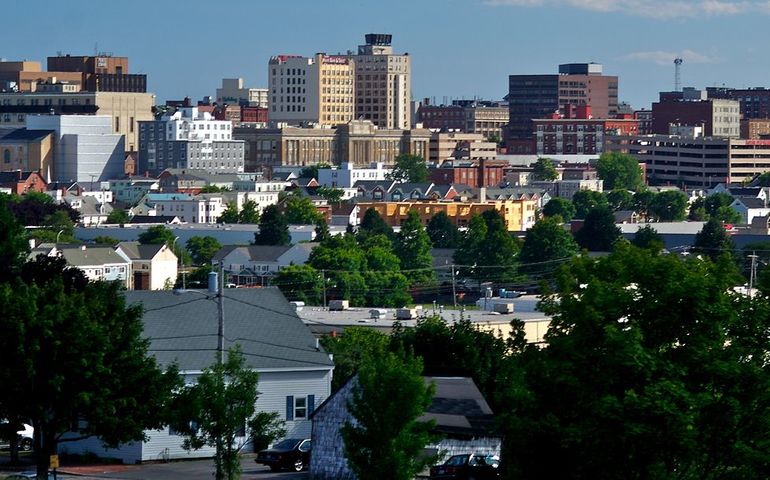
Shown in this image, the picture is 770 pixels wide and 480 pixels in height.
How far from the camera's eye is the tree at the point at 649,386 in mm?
38812

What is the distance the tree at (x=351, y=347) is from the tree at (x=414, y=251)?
222 ft

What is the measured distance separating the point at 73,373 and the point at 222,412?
3.64m

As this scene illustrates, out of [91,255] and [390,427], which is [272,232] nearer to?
[91,255]

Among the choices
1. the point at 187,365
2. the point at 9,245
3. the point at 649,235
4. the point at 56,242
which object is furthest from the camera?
the point at 649,235

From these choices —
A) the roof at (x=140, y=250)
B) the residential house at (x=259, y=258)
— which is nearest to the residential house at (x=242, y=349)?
the roof at (x=140, y=250)

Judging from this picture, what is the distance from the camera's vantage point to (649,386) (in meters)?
38.9

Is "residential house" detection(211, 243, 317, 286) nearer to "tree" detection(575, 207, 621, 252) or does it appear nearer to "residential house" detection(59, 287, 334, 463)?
"tree" detection(575, 207, 621, 252)

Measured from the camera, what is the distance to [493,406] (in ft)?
167

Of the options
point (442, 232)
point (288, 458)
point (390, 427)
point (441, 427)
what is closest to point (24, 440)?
point (288, 458)

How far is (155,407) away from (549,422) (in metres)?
12.3

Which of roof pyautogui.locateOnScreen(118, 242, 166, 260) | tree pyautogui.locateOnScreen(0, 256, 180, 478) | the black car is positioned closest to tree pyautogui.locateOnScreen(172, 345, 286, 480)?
tree pyautogui.locateOnScreen(0, 256, 180, 478)

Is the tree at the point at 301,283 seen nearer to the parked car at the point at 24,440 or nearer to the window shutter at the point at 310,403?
the parked car at the point at 24,440

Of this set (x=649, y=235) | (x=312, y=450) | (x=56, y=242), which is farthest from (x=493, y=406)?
(x=649, y=235)

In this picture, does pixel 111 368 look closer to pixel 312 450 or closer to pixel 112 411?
pixel 112 411
